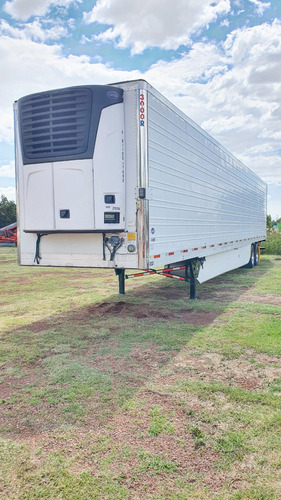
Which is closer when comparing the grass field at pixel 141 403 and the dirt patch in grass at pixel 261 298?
the grass field at pixel 141 403

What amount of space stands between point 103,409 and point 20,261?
3564mm

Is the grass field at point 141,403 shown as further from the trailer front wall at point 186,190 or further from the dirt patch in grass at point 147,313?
the trailer front wall at point 186,190

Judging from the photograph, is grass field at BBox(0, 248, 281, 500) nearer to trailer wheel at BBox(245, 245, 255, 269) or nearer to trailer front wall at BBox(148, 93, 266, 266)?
trailer front wall at BBox(148, 93, 266, 266)

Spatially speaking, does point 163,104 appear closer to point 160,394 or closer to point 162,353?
point 162,353

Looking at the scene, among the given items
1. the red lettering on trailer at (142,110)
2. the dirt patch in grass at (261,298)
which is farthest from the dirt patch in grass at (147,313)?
the red lettering on trailer at (142,110)

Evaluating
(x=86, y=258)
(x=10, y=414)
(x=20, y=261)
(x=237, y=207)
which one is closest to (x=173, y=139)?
(x=86, y=258)

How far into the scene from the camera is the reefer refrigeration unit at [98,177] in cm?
533

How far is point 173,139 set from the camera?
648 cm

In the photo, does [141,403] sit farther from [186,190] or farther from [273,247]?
[273,247]

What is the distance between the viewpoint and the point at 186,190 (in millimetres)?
7207

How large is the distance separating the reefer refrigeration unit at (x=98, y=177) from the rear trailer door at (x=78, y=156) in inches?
0.5

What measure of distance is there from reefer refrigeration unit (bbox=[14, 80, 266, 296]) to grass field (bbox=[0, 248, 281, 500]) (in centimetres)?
115

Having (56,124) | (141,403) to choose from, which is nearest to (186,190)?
(56,124)

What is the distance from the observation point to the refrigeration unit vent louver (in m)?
5.31
